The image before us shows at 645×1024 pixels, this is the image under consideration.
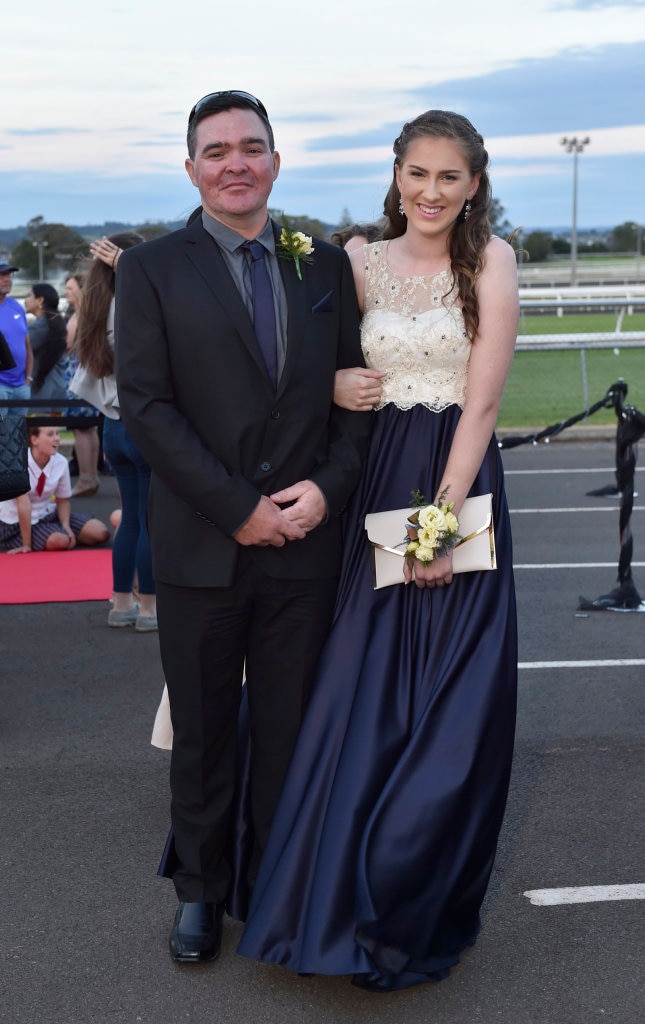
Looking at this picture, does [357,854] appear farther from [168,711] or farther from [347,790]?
[168,711]

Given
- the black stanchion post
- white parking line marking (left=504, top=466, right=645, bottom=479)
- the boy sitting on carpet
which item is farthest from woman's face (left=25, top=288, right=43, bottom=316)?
the black stanchion post

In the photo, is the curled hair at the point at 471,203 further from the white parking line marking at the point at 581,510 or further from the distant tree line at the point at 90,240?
the white parking line marking at the point at 581,510

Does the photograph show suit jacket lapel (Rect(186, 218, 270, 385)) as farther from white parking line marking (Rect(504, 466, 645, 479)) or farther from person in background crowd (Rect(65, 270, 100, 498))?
white parking line marking (Rect(504, 466, 645, 479))

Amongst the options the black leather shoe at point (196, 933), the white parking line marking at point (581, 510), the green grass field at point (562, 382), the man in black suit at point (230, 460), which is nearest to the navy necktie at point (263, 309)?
the man in black suit at point (230, 460)

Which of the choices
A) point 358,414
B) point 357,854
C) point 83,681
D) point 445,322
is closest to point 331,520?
point 358,414

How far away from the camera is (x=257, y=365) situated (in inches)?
133

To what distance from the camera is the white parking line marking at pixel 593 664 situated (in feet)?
21.7

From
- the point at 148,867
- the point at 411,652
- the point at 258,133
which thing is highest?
the point at 258,133

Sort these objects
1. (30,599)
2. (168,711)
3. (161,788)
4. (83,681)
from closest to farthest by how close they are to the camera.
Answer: (168,711) < (161,788) < (83,681) < (30,599)

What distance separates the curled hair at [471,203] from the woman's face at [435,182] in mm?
22

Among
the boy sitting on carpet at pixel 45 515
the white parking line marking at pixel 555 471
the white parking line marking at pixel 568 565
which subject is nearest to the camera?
the white parking line marking at pixel 568 565

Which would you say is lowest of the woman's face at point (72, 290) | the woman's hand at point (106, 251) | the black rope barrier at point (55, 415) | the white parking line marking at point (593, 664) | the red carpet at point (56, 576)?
the white parking line marking at point (593, 664)

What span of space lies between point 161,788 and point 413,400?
6.99 feet

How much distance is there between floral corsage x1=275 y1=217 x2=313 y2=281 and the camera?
11.5ft
